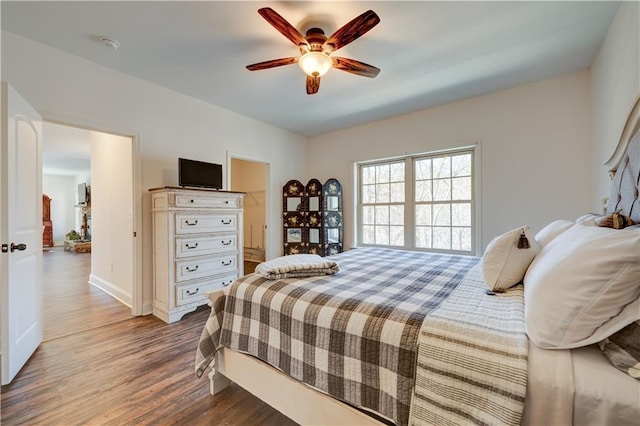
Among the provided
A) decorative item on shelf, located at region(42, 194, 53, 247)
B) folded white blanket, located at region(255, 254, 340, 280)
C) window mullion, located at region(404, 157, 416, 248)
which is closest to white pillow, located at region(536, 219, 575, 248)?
folded white blanket, located at region(255, 254, 340, 280)

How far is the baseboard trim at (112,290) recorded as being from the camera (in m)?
3.19

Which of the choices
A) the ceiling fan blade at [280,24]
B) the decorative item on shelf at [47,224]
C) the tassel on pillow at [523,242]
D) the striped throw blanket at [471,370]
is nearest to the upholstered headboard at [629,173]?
the tassel on pillow at [523,242]

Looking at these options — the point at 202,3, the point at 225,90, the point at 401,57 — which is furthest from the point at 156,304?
the point at 401,57

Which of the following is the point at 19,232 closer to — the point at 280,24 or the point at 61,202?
the point at 280,24

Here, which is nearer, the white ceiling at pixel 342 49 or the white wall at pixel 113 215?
the white ceiling at pixel 342 49

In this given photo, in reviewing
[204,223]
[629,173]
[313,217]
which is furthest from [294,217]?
[629,173]

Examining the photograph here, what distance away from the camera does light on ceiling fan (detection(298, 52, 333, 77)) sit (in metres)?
2.02

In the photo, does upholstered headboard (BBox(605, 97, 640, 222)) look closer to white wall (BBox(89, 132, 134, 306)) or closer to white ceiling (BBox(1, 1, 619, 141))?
white ceiling (BBox(1, 1, 619, 141))

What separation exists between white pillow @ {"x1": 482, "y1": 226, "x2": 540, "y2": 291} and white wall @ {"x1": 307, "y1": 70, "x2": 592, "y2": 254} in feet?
6.97

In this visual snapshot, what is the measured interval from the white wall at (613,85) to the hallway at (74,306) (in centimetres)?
454

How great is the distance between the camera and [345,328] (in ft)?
3.64

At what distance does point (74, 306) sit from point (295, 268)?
3233 millimetres

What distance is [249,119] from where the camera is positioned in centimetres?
400

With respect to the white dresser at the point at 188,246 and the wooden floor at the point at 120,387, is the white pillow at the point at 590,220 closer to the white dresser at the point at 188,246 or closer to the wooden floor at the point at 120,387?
the wooden floor at the point at 120,387
